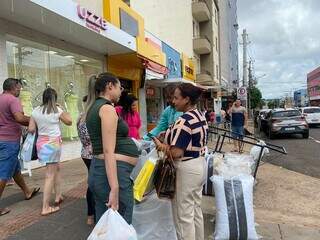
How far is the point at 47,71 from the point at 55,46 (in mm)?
752

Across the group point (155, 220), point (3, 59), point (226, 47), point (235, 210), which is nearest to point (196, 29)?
point (226, 47)

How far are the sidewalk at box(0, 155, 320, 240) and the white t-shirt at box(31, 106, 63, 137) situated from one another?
1.09 metres

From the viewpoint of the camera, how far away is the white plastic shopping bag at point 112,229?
2.95 m

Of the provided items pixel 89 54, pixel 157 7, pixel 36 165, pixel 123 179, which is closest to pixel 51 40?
pixel 89 54

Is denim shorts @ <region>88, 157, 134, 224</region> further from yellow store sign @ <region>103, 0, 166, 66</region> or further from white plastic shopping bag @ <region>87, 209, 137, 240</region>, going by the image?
yellow store sign @ <region>103, 0, 166, 66</region>

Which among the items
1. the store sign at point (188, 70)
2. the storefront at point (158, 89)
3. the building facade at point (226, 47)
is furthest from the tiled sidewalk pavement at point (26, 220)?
the building facade at point (226, 47)

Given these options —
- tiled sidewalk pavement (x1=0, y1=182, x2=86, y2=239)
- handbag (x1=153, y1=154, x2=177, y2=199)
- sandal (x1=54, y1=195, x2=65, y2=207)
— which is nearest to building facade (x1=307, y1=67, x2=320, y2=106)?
sandal (x1=54, y1=195, x2=65, y2=207)

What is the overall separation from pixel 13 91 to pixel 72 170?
12.3 feet

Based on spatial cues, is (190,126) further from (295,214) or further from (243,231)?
(295,214)

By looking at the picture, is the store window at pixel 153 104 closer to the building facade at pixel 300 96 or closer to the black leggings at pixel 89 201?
the black leggings at pixel 89 201

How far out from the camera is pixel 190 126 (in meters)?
3.79

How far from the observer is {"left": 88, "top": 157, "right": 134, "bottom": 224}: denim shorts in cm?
322

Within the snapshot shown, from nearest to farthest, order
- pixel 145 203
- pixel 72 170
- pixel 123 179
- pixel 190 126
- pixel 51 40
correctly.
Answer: pixel 123 179 < pixel 190 126 < pixel 145 203 < pixel 72 170 < pixel 51 40

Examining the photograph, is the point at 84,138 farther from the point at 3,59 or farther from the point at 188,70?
the point at 188,70
